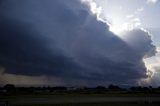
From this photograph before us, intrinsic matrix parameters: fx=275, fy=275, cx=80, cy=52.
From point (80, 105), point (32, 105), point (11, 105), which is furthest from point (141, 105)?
point (11, 105)

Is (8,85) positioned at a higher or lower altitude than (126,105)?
higher

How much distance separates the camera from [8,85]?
193375 millimetres

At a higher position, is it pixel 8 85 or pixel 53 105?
pixel 8 85

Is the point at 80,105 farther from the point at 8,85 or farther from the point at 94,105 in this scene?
the point at 8,85

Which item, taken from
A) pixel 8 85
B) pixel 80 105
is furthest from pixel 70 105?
pixel 8 85

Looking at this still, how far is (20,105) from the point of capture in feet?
186

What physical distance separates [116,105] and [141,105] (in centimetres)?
479

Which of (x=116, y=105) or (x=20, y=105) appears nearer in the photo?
(x=116, y=105)

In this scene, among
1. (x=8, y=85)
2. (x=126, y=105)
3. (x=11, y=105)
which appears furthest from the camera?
(x=8, y=85)

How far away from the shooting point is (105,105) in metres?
53.5

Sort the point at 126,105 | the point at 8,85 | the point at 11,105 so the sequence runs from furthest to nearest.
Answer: the point at 8,85 < the point at 11,105 < the point at 126,105

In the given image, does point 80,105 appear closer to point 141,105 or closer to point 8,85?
point 141,105

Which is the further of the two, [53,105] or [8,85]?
[8,85]

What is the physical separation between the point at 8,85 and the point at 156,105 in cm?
15516
